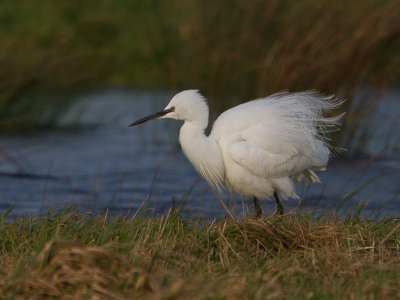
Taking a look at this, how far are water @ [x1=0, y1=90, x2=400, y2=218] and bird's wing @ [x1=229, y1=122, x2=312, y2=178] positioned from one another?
0.74 m

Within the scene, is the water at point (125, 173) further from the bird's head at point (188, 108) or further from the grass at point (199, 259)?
the grass at point (199, 259)

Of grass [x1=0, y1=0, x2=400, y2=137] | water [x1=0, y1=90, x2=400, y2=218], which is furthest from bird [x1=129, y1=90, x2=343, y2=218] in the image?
grass [x1=0, y1=0, x2=400, y2=137]

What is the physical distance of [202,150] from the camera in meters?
5.32

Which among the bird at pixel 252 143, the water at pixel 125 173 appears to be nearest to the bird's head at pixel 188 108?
the bird at pixel 252 143

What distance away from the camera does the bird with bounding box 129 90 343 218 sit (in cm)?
A: 525

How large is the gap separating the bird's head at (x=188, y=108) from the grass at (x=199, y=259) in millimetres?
938

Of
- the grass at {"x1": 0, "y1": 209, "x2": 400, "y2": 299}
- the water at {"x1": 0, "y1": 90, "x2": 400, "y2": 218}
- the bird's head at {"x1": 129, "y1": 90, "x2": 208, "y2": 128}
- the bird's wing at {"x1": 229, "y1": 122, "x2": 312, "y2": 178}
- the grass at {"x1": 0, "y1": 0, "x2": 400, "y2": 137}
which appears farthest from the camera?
the grass at {"x1": 0, "y1": 0, "x2": 400, "y2": 137}

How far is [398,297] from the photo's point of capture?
3340 millimetres

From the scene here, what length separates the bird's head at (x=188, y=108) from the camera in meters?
5.31

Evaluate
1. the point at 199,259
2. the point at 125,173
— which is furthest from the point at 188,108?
the point at 125,173

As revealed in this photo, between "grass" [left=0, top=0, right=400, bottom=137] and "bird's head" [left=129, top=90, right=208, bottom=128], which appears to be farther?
"grass" [left=0, top=0, right=400, bottom=137]

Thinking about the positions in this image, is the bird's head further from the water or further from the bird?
the water

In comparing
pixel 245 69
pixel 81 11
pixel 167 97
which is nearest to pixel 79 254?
pixel 245 69

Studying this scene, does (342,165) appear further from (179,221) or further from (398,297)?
(398,297)
